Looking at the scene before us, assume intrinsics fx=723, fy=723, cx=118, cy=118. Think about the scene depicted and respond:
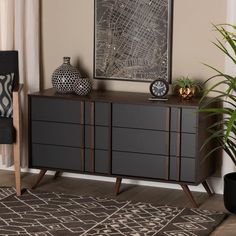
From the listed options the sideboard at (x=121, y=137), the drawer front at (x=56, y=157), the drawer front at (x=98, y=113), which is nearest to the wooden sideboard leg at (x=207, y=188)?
the sideboard at (x=121, y=137)

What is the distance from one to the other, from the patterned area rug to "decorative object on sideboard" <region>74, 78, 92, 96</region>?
0.77 m

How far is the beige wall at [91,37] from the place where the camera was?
527cm

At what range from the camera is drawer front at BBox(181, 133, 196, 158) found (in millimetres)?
5004

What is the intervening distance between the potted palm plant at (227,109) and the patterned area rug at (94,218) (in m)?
0.19

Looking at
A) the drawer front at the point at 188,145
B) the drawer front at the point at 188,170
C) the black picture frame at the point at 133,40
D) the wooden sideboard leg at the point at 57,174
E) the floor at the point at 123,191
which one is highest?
the black picture frame at the point at 133,40

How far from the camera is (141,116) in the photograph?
513 centimetres

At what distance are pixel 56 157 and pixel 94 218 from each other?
83 cm

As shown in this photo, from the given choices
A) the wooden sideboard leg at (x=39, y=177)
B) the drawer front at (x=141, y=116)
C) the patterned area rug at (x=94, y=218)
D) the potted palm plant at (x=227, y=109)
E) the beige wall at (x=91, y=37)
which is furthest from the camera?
the wooden sideboard leg at (x=39, y=177)

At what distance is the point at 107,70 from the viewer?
5617mm

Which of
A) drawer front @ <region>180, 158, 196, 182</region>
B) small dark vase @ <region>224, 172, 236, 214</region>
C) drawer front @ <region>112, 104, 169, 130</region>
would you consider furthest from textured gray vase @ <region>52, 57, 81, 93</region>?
small dark vase @ <region>224, 172, 236, 214</region>

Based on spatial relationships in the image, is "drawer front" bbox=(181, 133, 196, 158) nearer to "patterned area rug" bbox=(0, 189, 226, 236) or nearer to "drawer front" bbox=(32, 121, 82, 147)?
"patterned area rug" bbox=(0, 189, 226, 236)

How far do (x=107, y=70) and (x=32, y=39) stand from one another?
655mm

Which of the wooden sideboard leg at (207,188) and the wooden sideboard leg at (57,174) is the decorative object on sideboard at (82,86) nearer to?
the wooden sideboard leg at (57,174)

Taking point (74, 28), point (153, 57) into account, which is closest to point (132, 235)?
point (153, 57)
